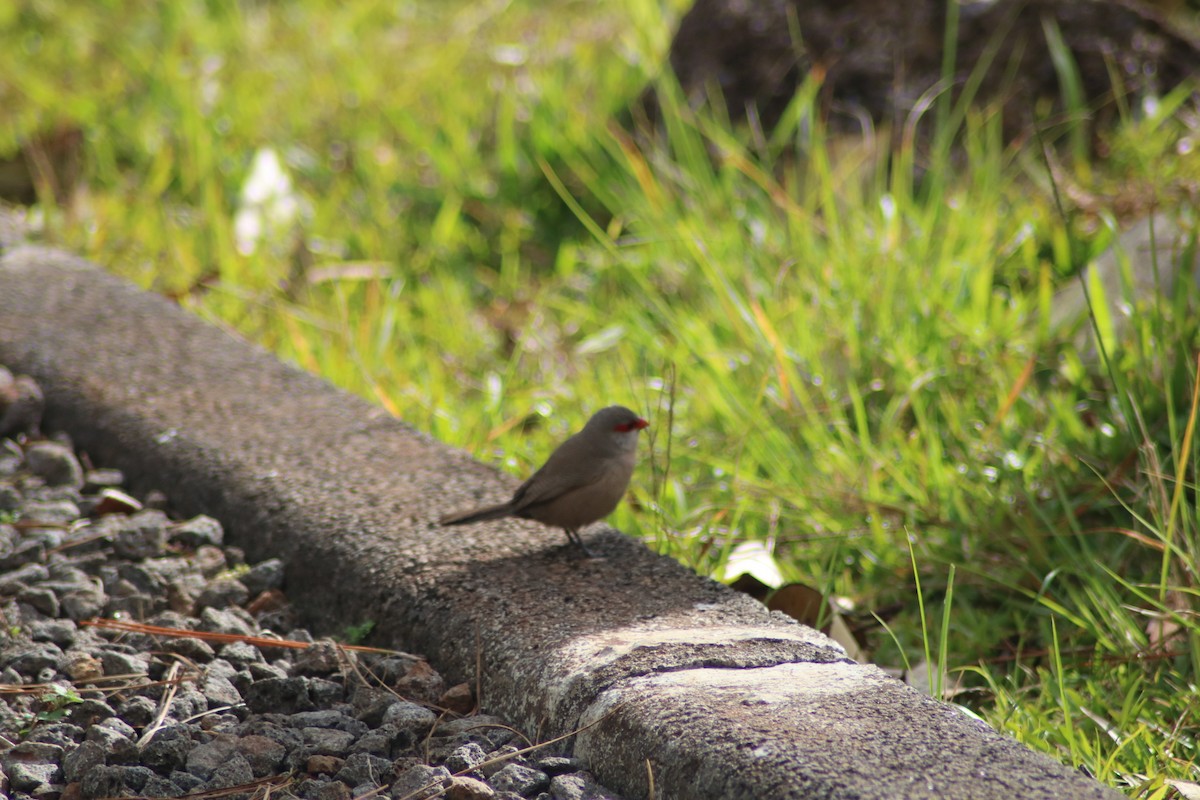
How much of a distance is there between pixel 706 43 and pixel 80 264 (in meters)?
2.52

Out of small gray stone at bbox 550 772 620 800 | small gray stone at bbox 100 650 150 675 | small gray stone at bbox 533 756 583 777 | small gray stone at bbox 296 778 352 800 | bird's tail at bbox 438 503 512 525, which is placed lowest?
small gray stone at bbox 533 756 583 777

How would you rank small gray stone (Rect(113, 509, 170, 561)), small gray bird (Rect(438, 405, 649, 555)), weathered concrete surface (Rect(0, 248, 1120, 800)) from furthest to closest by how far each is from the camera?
small gray stone (Rect(113, 509, 170, 561)) → small gray bird (Rect(438, 405, 649, 555)) → weathered concrete surface (Rect(0, 248, 1120, 800))

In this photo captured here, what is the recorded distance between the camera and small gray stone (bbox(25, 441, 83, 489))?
286cm

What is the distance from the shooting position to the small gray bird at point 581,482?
242 centimetres

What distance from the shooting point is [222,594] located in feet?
8.00

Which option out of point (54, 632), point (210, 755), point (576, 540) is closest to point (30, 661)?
point (54, 632)

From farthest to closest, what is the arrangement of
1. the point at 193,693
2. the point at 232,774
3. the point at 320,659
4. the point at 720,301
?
the point at 720,301, the point at 320,659, the point at 193,693, the point at 232,774

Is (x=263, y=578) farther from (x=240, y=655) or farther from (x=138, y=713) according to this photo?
(x=138, y=713)

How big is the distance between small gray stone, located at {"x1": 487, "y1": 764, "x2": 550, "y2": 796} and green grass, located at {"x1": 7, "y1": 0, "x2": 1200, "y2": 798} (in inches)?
27.2

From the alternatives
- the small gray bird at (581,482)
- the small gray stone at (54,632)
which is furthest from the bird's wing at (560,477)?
the small gray stone at (54,632)

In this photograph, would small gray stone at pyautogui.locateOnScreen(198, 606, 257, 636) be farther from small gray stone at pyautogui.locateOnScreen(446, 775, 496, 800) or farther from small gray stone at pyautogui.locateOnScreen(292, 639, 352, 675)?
small gray stone at pyautogui.locateOnScreen(446, 775, 496, 800)

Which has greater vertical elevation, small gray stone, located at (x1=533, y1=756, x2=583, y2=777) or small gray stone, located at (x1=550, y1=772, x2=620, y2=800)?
small gray stone, located at (x1=550, y1=772, x2=620, y2=800)

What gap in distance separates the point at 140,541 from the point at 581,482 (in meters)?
0.91

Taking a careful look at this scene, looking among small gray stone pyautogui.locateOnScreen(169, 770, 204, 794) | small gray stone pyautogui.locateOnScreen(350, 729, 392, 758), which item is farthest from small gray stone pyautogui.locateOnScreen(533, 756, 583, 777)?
small gray stone pyautogui.locateOnScreen(169, 770, 204, 794)
